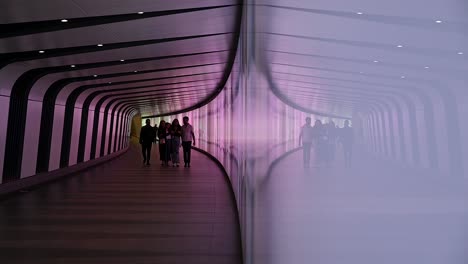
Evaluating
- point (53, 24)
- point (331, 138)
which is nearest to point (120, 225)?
point (53, 24)

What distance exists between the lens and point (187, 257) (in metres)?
6.02

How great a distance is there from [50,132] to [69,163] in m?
2.65

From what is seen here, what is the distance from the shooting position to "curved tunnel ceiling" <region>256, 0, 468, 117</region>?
50 centimetres

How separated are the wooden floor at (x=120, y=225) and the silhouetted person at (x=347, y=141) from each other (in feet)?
16.9

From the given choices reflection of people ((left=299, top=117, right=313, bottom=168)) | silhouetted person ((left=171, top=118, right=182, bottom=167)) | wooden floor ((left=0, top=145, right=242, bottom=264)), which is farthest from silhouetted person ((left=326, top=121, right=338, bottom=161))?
silhouetted person ((left=171, top=118, right=182, bottom=167))

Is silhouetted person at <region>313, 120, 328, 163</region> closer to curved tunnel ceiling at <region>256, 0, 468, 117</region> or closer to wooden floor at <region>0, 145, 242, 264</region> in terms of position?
curved tunnel ceiling at <region>256, 0, 468, 117</region>

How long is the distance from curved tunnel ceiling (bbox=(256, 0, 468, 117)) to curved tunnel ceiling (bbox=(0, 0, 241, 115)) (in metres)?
6.80

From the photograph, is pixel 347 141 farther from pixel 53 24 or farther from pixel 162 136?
pixel 162 136

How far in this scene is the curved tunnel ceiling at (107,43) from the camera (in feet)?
27.3

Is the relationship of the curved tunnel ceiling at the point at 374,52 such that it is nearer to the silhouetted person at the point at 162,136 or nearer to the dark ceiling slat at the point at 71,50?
the dark ceiling slat at the point at 71,50

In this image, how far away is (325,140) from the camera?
40.0 inches

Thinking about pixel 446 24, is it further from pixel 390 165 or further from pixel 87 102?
pixel 87 102

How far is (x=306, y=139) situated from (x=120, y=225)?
714 centimetres

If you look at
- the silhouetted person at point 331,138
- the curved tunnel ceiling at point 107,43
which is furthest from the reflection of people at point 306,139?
the curved tunnel ceiling at point 107,43
